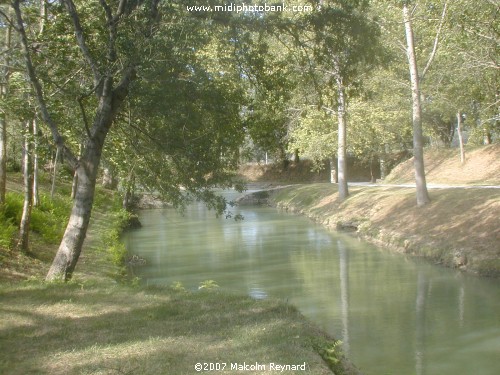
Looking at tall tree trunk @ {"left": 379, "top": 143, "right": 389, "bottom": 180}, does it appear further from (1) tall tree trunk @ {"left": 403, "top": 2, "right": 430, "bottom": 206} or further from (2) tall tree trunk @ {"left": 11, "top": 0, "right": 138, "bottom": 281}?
(2) tall tree trunk @ {"left": 11, "top": 0, "right": 138, "bottom": 281}

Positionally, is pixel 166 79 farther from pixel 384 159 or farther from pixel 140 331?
pixel 384 159

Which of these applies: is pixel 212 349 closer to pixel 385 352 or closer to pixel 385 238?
pixel 385 352

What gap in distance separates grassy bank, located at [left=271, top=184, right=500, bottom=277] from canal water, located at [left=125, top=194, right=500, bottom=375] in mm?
633

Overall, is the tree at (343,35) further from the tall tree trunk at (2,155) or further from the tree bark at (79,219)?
the tall tree trunk at (2,155)

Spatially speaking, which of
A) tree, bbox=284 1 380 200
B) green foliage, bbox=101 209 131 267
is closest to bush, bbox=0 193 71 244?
green foliage, bbox=101 209 131 267

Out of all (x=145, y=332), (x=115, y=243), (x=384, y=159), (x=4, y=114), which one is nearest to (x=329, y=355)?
(x=145, y=332)

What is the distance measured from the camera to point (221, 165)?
11.8 m

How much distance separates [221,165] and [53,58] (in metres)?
3.87

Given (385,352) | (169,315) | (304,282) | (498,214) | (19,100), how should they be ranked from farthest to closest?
(498,214)
(304,282)
(19,100)
(385,352)
(169,315)

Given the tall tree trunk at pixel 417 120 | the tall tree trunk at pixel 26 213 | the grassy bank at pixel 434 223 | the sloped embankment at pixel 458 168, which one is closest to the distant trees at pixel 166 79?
the tall tree trunk at pixel 26 213

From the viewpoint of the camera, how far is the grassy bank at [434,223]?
16.5 meters

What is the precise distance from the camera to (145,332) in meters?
7.09

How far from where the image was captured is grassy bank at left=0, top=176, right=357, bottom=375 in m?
5.97

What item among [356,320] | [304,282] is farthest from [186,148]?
[304,282]
